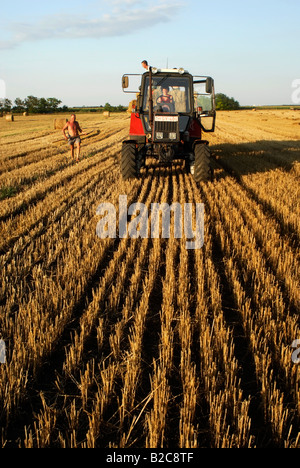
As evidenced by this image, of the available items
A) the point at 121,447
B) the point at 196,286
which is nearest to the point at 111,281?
the point at 196,286

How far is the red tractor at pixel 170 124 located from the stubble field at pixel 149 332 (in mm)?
2400

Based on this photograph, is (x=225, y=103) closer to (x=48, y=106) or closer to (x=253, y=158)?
(x=48, y=106)

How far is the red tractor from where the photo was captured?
8359 millimetres

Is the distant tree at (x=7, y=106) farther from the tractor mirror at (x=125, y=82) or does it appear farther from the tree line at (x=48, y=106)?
the tractor mirror at (x=125, y=82)

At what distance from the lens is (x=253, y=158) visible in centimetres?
1215

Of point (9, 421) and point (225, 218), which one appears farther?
point (225, 218)

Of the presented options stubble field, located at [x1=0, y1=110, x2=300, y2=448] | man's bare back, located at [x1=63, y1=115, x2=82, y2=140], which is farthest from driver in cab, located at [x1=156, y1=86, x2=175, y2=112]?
man's bare back, located at [x1=63, y1=115, x2=82, y2=140]

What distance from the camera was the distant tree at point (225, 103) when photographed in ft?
227

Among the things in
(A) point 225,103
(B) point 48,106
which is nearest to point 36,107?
(B) point 48,106

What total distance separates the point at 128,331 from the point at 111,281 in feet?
3.11

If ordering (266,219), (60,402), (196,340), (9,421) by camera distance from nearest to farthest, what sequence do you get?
(9,421)
(60,402)
(196,340)
(266,219)

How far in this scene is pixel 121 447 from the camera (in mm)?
2041
